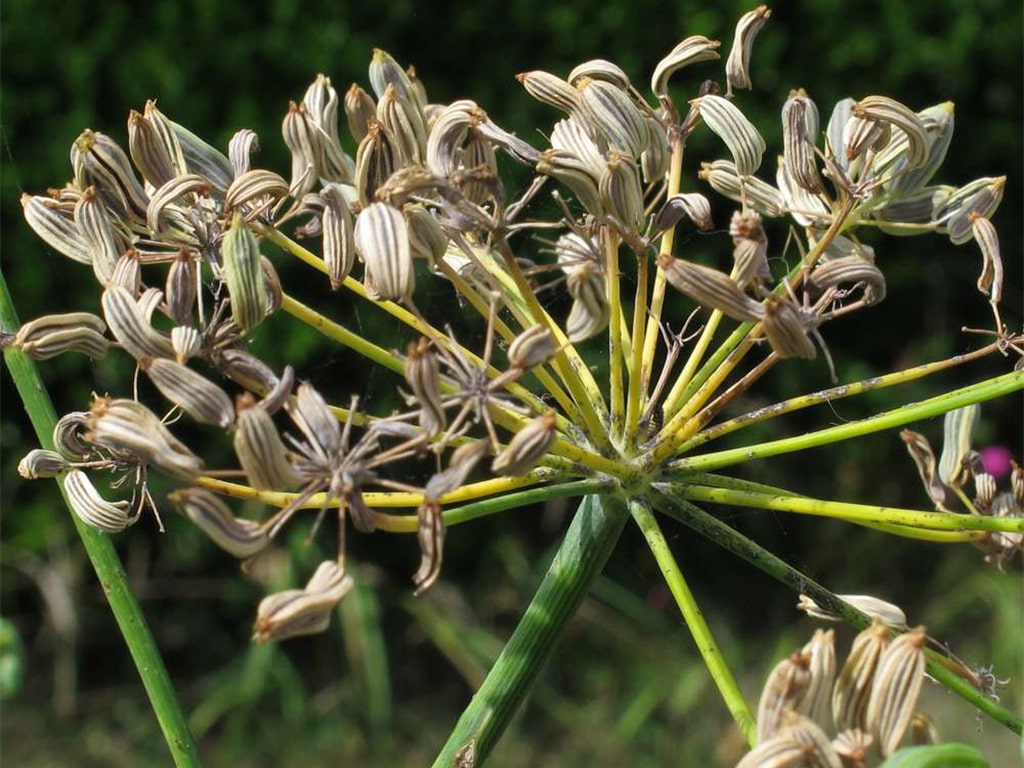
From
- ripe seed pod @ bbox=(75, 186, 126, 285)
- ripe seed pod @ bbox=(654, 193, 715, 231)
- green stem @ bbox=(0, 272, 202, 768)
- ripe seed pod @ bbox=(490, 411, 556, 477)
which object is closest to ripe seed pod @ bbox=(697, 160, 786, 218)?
ripe seed pod @ bbox=(654, 193, 715, 231)

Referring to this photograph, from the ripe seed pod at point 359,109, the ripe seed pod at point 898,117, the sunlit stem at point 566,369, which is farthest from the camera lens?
the ripe seed pod at point 359,109

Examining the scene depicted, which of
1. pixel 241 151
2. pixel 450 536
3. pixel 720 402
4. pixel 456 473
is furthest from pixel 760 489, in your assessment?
pixel 450 536

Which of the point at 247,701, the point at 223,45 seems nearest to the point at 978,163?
the point at 223,45

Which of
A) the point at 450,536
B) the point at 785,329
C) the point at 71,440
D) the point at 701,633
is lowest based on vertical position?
the point at 450,536

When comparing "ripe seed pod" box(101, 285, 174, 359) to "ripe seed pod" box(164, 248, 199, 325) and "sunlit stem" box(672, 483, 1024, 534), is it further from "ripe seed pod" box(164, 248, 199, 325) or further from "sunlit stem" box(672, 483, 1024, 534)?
"sunlit stem" box(672, 483, 1024, 534)

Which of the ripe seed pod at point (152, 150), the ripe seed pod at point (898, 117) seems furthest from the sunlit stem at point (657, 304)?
the ripe seed pod at point (152, 150)

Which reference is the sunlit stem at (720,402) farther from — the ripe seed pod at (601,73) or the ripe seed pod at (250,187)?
the ripe seed pod at (250,187)

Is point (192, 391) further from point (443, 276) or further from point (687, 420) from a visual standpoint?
point (687, 420)
